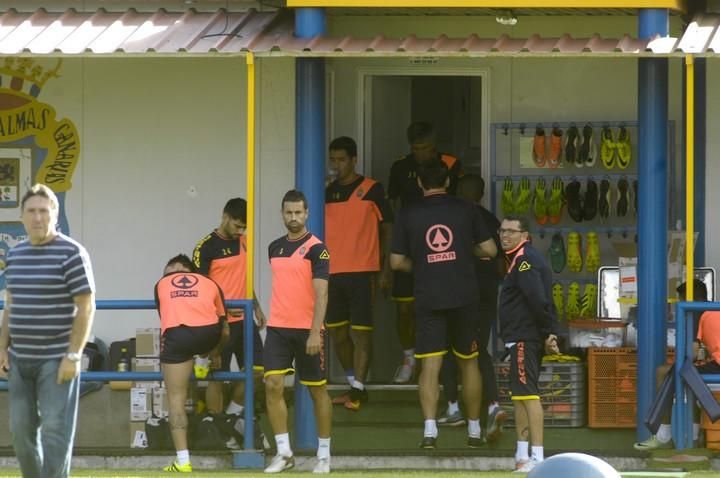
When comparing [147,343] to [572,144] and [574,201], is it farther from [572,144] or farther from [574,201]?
[572,144]

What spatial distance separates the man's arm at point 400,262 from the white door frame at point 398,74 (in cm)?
196

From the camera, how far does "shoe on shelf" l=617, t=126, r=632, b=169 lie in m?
13.8

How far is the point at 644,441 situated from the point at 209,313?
3.24m

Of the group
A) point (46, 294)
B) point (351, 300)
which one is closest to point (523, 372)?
point (351, 300)

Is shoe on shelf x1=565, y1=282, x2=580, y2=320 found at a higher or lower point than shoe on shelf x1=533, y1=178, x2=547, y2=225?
lower

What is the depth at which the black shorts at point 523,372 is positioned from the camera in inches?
451

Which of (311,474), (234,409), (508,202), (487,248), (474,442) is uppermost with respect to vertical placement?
(508,202)

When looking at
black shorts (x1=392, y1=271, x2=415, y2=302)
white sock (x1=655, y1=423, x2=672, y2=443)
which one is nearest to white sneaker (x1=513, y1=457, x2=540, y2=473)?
white sock (x1=655, y1=423, x2=672, y2=443)

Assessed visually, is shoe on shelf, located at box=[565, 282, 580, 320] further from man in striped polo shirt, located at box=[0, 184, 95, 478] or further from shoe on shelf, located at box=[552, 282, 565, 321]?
man in striped polo shirt, located at box=[0, 184, 95, 478]

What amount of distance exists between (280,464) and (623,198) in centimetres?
393

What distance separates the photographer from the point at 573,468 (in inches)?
318

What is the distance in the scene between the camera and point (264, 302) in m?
13.9

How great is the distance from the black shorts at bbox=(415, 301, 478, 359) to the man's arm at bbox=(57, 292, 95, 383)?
143 inches

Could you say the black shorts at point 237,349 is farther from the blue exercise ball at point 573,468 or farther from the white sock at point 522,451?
the blue exercise ball at point 573,468
